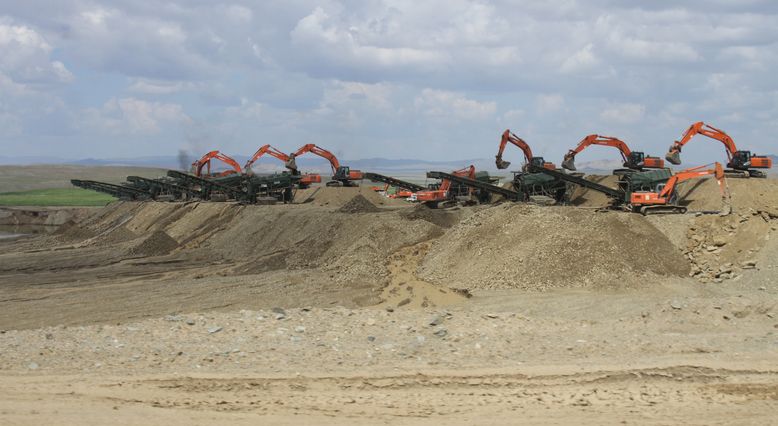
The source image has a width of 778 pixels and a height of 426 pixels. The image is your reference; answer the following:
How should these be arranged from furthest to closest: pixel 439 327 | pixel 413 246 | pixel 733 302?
pixel 413 246 < pixel 733 302 < pixel 439 327

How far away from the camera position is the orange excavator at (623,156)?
31781mm

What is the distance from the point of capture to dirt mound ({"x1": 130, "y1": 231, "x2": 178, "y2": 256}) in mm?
26281

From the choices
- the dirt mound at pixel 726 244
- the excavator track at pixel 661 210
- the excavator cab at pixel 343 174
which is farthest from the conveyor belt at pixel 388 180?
the dirt mound at pixel 726 244

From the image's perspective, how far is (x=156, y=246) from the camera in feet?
88.7

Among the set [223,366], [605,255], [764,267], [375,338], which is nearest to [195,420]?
[223,366]

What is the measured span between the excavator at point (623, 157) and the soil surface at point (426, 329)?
40.3ft

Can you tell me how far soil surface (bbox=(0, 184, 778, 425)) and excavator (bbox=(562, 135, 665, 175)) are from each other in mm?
12287

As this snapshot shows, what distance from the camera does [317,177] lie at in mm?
46969

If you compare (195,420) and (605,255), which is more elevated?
(605,255)

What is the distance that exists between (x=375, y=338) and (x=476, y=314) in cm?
298

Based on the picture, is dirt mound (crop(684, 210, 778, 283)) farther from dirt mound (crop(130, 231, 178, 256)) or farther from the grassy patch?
the grassy patch

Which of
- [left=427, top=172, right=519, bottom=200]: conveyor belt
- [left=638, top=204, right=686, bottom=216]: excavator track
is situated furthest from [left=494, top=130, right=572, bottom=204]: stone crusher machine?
[left=638, top=204, right=686, bottom=216]: excavator track

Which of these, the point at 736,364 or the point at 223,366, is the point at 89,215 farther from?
the point at 736,364

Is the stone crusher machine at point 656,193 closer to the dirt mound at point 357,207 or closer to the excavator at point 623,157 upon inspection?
the excavator at point 623,157
